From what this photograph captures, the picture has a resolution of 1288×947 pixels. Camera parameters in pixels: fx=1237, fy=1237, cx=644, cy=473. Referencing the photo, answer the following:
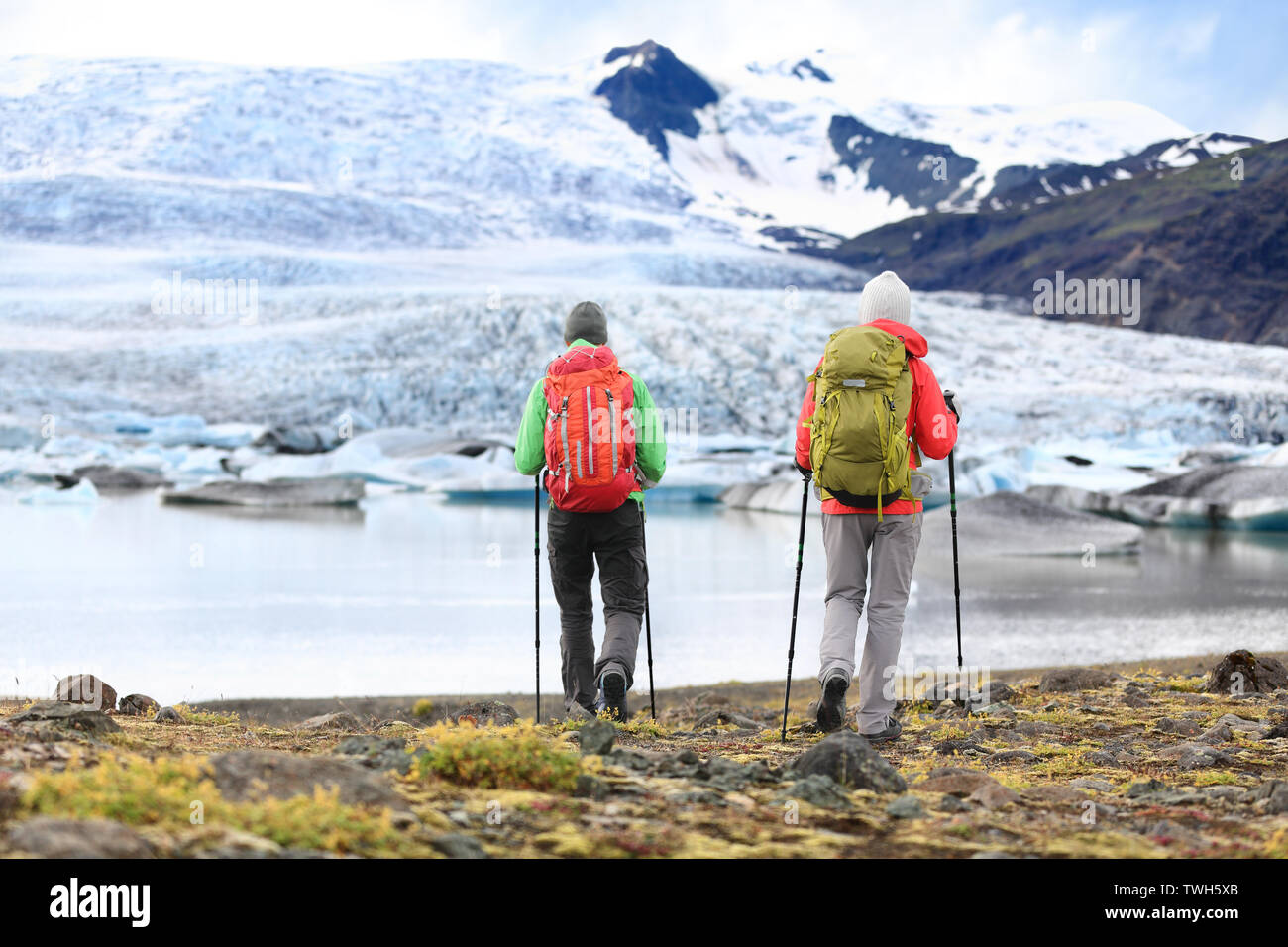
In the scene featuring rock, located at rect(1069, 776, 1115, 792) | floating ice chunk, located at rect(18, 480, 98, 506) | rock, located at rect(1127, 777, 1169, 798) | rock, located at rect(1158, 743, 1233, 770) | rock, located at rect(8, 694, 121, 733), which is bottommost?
rock, located at rect(1158, 743, 1233, 770)

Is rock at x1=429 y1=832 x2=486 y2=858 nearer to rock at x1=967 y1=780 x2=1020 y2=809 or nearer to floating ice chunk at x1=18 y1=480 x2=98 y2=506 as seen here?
rock at x1=967 y1=780 x2=1020 y2=809

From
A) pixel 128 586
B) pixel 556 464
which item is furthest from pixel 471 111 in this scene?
pixel 556 464

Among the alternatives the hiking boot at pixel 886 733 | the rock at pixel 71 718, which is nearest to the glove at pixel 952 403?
the hiking boot at pixel 886 733

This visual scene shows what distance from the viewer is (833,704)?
4.44 meters

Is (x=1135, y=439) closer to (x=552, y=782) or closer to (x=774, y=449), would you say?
(x=774, y=449)

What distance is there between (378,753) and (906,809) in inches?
55.9

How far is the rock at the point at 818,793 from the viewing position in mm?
2992

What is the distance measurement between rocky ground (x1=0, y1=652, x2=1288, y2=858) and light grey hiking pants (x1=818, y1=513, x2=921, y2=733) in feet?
1.08

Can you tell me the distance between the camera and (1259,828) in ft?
9.33

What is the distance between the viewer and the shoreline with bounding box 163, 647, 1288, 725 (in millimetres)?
6699

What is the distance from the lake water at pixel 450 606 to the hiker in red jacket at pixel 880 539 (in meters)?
4.18

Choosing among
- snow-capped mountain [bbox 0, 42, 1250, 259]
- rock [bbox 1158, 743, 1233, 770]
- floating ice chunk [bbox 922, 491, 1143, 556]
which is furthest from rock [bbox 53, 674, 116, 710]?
snow-capped mountain [bbox 0, 42, 1250, 259]

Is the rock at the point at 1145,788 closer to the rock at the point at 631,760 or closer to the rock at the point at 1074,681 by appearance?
the rock at the point at 631,760

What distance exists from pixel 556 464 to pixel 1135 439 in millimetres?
26398
